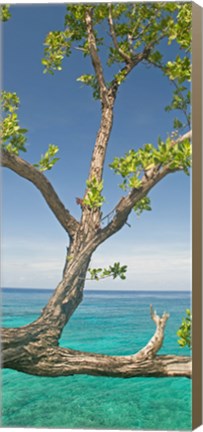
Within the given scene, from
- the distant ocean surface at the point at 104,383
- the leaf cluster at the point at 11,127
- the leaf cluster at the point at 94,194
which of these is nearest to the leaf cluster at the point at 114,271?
the distant ocean surface at the point at 104,383

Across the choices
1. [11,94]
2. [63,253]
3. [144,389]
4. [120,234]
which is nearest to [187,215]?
[120,234]

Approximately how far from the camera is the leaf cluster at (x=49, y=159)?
180 inches

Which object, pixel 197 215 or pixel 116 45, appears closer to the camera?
pixel 197 215

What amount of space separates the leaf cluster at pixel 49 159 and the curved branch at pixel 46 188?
48 mm

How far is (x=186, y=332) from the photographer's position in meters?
4.33

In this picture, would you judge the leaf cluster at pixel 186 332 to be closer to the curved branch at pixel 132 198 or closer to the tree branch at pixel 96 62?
the curved branch at pixel 132 198

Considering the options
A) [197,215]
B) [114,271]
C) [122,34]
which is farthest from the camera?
[122,34]

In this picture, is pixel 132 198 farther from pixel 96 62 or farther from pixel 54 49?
pixel 54 49

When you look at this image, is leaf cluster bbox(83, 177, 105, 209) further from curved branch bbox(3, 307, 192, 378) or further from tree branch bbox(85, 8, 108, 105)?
curved branch bbox(3, 307, 192, 378)

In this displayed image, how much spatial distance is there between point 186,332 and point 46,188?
1.33m

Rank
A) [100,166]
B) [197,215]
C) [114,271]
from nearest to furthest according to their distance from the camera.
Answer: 1. [197,215]
2. [114,271]
3. [100,166]

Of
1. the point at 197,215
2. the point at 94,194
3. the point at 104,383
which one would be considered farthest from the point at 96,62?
the point at 104,383

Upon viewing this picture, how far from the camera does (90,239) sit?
464cm

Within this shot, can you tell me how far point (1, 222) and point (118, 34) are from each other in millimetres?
1512
